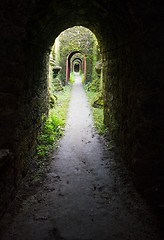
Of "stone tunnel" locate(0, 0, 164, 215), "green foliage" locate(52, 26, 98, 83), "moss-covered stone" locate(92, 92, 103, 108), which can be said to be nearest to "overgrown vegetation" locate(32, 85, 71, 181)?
"stone tunnel" locate(0, 0, 164, 215)

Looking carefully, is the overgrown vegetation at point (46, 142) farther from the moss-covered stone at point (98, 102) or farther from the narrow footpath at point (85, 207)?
the moss-covered stone at point (98, 102)

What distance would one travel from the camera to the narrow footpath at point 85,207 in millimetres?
2400

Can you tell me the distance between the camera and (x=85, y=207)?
2863 millimetres

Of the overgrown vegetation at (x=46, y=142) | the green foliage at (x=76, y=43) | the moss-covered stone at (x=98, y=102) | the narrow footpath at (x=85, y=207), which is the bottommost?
the narrow footpath at (x=85, y=207)

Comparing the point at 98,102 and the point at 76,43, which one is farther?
the point at 76,43

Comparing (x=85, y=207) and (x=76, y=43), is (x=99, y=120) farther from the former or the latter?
(x=76, y=43)

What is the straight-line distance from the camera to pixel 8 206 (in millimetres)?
2744

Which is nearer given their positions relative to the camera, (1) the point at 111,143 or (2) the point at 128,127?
(2) the point at 128,127

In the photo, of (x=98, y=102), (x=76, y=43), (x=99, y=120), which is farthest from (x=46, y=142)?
(x=76, y=43)

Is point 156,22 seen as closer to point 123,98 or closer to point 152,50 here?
point 152,50

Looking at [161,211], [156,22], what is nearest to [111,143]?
[161,211]

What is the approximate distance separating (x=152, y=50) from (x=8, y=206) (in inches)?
134

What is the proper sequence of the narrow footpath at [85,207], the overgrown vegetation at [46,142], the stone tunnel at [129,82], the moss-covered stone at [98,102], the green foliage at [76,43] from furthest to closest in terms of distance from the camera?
the green foliage at [76,43], the moss-covered stone at [98,102], the overgrown vegetation at [46,142], the stone tunnel at [129,82], the narrow footpath at [85,207]

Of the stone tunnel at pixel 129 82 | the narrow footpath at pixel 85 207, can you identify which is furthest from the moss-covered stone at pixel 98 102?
the stone tunnel at pixel 129 82
